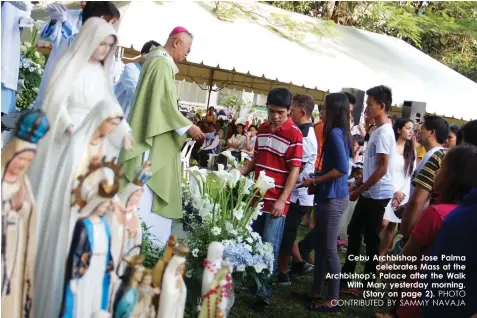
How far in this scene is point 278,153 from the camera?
416 cm

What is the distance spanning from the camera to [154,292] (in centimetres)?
227

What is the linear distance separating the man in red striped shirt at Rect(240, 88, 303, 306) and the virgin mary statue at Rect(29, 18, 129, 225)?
195cm

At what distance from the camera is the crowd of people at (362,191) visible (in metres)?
2.88

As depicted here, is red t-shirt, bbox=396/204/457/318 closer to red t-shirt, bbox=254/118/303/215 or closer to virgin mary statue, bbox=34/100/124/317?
red t-shirt, bbox=254/118/303/215

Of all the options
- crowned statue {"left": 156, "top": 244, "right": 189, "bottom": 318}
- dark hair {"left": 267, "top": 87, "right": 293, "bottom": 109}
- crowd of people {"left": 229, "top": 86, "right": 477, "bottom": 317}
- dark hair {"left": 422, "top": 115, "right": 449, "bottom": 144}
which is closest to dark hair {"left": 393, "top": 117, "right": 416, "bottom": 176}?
crowd of people {"left": 229, "top": 86, "right": 477, "bottom": 317}

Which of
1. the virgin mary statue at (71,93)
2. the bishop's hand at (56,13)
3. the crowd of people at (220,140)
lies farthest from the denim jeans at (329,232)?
the crowd of people at (220,140)

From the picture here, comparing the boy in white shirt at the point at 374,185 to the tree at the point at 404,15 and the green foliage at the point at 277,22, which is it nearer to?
the green foliage at the point at 277,22

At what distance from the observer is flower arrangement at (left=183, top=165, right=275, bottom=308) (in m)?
3.45

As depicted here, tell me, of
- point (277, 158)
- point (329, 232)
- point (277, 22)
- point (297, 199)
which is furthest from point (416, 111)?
point (277, 158)

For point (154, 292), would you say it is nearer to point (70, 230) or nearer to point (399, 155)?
point (70, 230)

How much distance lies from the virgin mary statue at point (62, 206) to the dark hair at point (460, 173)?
1.65 metres

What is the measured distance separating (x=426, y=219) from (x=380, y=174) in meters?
1.79

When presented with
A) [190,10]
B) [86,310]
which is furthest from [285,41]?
[86,310]

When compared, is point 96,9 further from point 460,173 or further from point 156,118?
point 460,173
